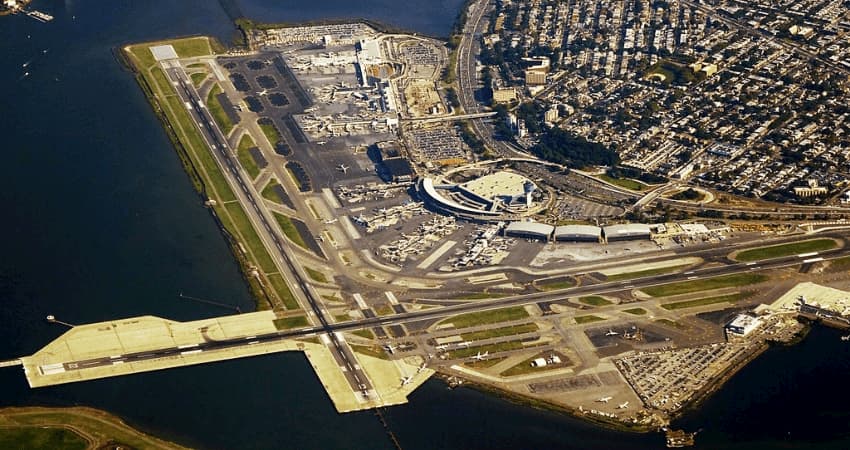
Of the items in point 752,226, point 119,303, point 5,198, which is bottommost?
point 752,226

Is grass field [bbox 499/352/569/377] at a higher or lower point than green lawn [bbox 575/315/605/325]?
lower

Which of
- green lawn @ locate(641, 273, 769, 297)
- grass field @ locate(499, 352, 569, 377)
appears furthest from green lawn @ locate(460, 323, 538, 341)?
green lawn @ locate(641, 273, 769, 297)

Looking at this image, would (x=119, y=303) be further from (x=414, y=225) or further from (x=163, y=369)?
(x=414, y=225)

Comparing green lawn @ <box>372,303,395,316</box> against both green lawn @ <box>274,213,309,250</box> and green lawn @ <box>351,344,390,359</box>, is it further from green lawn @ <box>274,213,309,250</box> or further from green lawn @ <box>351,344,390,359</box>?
green lawn @ <box>274,213,309,250</box>

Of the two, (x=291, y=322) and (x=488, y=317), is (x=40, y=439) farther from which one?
(x=488, y=317)

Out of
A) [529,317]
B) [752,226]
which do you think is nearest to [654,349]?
[529,317]
